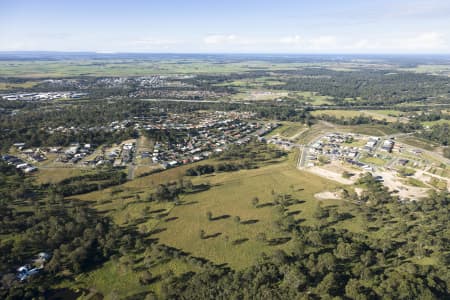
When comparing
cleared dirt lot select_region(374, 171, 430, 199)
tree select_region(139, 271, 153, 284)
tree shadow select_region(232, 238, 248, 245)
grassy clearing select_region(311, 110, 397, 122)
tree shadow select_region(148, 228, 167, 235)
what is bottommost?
tree shadow select_region(232, 238, 248, 245)

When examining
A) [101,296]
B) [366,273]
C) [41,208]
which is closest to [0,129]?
[41,208]

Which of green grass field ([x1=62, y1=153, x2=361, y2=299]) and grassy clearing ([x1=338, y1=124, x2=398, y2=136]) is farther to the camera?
grassy clearing ([x1=338, y1=124, x2=398, y2=136])

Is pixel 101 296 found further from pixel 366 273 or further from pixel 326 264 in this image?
pixel 366 273

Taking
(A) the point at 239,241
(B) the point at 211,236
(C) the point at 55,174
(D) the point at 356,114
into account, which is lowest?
(B) the point at 211,236

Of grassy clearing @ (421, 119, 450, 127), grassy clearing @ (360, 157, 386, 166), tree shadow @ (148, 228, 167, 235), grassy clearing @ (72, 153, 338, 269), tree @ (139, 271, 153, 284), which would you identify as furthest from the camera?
grassy clearing @ (421, 119, 450, 127)

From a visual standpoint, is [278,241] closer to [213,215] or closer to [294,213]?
[294,213]

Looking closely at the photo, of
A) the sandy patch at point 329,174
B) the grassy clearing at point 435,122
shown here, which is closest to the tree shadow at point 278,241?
the sandy patch at point 329,174

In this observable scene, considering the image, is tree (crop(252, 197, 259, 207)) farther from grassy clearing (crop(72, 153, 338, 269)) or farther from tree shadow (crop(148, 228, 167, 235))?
tree shadow (crop(148, 228, 167, 235))

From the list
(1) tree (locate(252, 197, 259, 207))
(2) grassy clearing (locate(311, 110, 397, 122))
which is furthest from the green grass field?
(2) grassy clearing (locate(311, 110, 397, 122))

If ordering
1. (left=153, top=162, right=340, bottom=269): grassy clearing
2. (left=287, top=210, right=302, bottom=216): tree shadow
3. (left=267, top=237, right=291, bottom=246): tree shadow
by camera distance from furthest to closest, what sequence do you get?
(left=287, top=210, right=302, bottom=216): tree shadow
(left=267, top=237, right=291, bottom=246): tree shadow
(left=153, top=162, right=340, bottom=269): grassy clearing

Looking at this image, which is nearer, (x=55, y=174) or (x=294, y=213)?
(x=294, y=213)

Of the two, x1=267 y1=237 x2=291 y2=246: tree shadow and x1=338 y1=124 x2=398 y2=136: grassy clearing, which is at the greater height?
x1=338 y1=124 x2=398 y2=136: grassy clearing

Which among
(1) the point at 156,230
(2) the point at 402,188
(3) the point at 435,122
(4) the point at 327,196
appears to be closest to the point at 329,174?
(4) the point at 327,196
